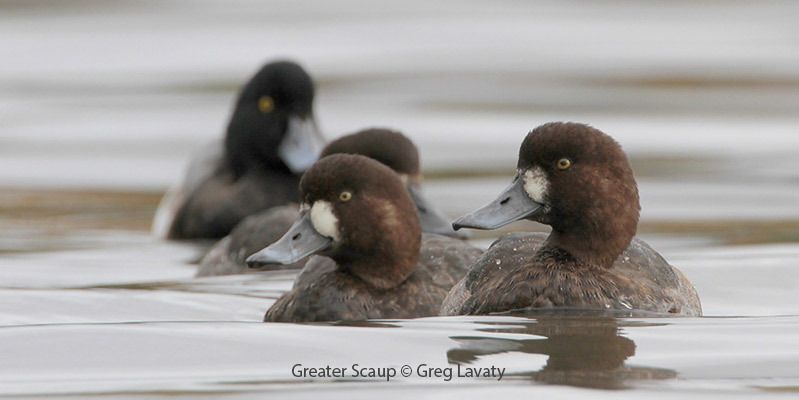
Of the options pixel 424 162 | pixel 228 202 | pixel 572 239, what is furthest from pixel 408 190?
pixel 424 162

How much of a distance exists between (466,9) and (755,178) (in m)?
10.9

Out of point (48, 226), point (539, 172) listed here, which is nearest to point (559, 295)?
point (539, 172)

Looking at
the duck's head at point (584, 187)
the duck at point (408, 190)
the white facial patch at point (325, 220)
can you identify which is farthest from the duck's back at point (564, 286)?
the duck at point (408, 190)

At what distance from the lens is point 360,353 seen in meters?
6.51

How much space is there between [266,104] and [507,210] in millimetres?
5181

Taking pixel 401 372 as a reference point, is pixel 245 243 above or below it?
below

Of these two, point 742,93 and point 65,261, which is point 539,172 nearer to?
point 65,261

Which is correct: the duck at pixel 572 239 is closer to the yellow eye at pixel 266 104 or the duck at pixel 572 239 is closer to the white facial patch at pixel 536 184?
the white facial patch at pixel 536 184

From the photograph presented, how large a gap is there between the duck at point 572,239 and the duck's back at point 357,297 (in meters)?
0.25

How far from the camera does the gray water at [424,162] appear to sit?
6.29 meters

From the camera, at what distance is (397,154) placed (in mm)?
9789

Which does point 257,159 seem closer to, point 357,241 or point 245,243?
point 245,243

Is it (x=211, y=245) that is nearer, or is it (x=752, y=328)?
(x=752, y=328)

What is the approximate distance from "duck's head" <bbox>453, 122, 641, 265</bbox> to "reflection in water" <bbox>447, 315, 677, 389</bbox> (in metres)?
0.40
